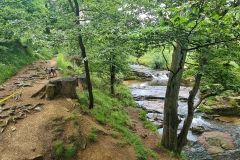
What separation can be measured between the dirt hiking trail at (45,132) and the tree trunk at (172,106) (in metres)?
0.62

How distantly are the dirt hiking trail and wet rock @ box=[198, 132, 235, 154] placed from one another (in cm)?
353

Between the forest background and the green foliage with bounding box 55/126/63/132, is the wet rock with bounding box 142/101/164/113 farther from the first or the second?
the green foliage with bounding box 55/126/63/132

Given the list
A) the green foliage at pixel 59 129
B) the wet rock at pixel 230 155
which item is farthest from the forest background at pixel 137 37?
the wet rock at pixel 230 155

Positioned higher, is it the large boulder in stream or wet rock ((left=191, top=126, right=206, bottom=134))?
the large boulder in stream

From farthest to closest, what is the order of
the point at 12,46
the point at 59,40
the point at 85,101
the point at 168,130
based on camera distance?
1. the point at 12,46
2. the point at 85,101
3. the point at 168,130
4. the point at 59,40

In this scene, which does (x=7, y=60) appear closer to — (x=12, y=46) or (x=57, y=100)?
(x=12, y=46)

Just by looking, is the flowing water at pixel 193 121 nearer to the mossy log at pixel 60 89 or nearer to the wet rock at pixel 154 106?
the wet rock at pixel 154 106

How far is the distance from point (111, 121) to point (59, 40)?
4.51 metres

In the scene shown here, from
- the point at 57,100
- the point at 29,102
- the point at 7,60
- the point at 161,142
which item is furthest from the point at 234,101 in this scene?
the point at 7,60

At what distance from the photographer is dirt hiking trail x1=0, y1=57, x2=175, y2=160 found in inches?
203

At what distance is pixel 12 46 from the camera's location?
14.1 m

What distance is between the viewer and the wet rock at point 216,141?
32.7 feet

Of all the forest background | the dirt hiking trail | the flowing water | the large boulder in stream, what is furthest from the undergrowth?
the large boulder in stream

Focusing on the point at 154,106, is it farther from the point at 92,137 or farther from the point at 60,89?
the point at 92,137
